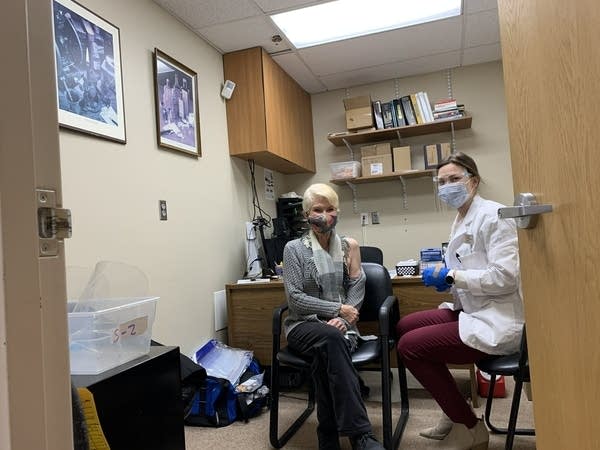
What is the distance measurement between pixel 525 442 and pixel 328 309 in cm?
104

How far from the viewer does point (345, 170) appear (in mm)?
3596

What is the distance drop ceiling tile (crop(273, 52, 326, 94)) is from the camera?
10.4 feet

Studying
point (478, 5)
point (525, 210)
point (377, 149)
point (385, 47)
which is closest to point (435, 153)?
point (377, 149)

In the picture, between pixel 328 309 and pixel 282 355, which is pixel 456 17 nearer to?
pixel 328 309

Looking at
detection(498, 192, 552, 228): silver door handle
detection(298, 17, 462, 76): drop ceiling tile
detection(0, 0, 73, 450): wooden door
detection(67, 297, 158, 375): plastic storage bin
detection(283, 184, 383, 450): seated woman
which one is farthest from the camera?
detection(298, 17, 462, 76): drop ceiling tile

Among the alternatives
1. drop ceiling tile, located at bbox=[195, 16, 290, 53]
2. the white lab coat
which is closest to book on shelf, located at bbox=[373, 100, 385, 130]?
drop ceiling tile, located at bbox=[195, 16, 290, 53]

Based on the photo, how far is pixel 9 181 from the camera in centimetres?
51

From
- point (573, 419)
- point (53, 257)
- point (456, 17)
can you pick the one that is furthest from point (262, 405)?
point (456, 17)

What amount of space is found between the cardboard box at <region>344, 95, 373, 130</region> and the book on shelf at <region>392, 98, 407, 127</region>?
0.65ft

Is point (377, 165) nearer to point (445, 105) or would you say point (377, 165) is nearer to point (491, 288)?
point (445, 105)

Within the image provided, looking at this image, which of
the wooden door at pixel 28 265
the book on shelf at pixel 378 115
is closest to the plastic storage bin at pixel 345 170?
the book on shelf at pixel 378 115

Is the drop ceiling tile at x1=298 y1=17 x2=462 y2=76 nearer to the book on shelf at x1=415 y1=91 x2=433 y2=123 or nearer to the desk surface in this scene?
the book on shelf at x1=415 y1=91 x2=433 y2=123

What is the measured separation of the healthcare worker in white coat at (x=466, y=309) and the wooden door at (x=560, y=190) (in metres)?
0.65

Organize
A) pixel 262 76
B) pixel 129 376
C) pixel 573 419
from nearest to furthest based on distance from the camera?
pixel 573 419 < pixel 129 376 < pixel 262 76
